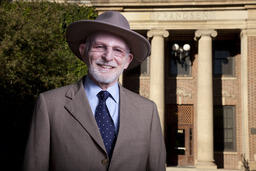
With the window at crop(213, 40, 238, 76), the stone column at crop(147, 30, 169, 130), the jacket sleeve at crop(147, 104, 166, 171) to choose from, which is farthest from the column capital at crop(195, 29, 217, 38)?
the jacket sleeve at crop(147, 104, 166, 171)

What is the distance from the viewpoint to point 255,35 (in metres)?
15.8

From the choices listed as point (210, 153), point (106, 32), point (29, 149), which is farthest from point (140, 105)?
point (210, 153)

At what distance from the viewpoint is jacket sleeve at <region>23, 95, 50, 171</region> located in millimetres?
1943

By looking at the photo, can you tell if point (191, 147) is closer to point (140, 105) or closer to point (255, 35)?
point (255, 35)

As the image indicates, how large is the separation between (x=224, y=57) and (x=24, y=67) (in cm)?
1272

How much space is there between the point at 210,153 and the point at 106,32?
1443 cm

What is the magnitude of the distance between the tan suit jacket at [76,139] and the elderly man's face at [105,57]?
17cm

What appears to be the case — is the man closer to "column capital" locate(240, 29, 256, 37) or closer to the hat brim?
the hat brim

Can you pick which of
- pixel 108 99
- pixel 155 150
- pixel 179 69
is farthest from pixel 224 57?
pixel 108 99

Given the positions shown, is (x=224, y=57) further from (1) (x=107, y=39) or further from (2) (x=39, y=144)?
(2) (x=39, y=144)

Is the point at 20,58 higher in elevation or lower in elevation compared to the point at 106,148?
higher

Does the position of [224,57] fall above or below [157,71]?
above

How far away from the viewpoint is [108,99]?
216 centimetres

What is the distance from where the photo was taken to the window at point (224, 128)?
17.7 m
